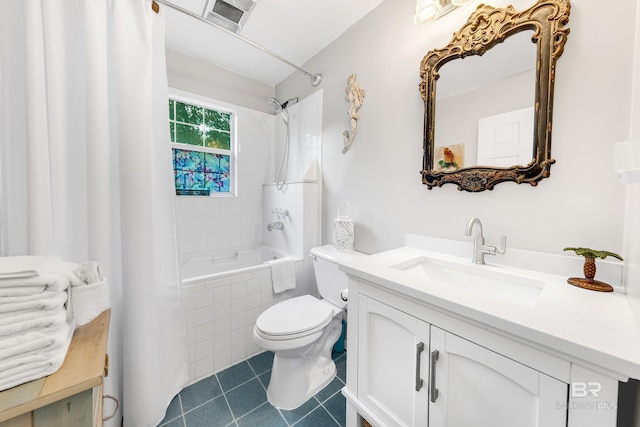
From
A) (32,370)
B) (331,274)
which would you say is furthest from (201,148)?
(32,370)

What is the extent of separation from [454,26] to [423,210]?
95 cm

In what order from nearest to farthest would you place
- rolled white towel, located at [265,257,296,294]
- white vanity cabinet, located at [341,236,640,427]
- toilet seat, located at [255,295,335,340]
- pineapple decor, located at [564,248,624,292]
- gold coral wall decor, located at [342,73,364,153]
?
white vanity cabinet, located at [341,236,640,427], pineapple decor, located at [564,248,624,292], toilet seat, located at [255,295,335,340], gold coral wall decor, located at [342,73,364,153], rolled white towel, located at [265,257,296,294]

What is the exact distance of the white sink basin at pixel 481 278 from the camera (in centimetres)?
89

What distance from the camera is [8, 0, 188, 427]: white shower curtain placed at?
0.87 meters

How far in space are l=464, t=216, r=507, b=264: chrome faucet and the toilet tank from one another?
72 centimetres

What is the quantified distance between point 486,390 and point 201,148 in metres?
2.71

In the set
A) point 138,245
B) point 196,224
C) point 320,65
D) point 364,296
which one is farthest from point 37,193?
point 320,65

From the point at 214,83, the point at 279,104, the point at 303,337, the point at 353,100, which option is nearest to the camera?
the point at 303,337

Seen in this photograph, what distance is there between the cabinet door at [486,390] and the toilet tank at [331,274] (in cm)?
83

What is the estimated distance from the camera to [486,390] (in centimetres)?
67

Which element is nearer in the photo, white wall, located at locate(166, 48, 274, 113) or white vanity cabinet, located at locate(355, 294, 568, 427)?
white vanity cabinet, located at locate(355, 294, 568, 427)

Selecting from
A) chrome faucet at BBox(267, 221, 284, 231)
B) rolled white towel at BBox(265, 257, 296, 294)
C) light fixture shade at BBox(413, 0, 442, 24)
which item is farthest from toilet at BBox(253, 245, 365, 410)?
light fixture shade at BBox(413, 0, 442, 24)
